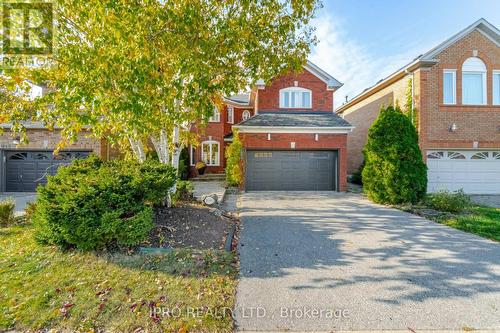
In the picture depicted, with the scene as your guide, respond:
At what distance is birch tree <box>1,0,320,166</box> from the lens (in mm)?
4730

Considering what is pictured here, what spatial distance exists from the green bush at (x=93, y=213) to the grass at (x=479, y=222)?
8.18m

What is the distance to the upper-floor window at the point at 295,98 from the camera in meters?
14.8

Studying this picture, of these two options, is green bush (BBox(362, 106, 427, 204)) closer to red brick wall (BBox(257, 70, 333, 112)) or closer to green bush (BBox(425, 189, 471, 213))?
green bush (BBox(425, 189, 471, 213))

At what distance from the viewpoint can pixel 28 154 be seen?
1259 cm

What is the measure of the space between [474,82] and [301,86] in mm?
8382

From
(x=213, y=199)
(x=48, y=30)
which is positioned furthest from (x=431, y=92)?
(x=48, y=30)

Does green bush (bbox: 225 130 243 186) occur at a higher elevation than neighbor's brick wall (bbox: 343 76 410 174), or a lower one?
lower

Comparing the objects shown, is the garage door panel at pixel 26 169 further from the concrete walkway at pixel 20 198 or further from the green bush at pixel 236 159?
the green bush at pixel 236 159

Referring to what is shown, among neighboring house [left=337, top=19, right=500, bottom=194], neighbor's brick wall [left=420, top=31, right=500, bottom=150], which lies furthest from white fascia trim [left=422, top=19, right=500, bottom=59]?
neighbor's brick wall [left=420, top=31, right=500, bottom=150]

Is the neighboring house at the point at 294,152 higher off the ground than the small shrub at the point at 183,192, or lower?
higher

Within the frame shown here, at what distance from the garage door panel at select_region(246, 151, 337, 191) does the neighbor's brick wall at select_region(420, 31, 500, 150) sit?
4696 mm

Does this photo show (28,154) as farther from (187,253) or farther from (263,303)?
(263,303)
